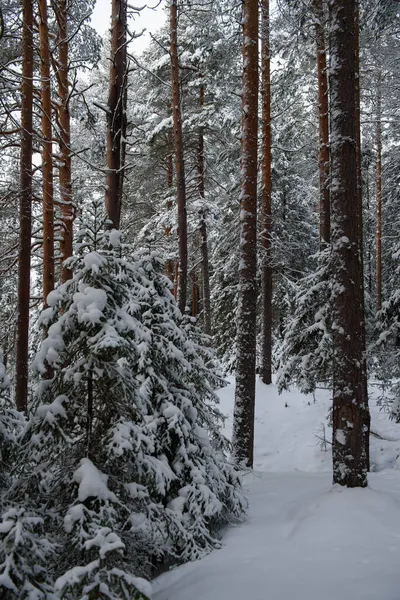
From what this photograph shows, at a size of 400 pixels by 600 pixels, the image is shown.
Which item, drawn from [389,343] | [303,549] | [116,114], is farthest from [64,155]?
[303,549]

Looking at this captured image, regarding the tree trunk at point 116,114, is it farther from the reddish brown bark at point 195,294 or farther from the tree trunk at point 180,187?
the reddish brown bark at point 195,294

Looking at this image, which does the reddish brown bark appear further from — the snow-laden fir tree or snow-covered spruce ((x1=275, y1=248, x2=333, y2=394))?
the snow-laden fir tree

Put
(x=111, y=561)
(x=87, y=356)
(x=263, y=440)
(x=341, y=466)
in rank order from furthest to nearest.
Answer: (x=263, y=440) < (x=341, y=466) < (x=87, y=356) < (x=111, y=561)

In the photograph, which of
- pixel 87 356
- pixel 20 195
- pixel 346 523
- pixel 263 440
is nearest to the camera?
pixel 87 356

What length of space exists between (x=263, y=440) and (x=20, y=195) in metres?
9.24

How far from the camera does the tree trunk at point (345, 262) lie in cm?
601

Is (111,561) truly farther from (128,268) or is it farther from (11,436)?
(128,268)

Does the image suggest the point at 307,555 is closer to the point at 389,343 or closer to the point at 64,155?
the point at 389,343

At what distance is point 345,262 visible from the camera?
623 cm

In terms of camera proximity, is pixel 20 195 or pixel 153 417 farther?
pixel 20 195

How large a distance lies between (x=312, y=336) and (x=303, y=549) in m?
6.71

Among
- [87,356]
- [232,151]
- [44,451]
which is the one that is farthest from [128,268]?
[232,151]

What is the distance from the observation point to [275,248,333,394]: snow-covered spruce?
1043 centimetres

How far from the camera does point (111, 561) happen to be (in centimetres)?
328
